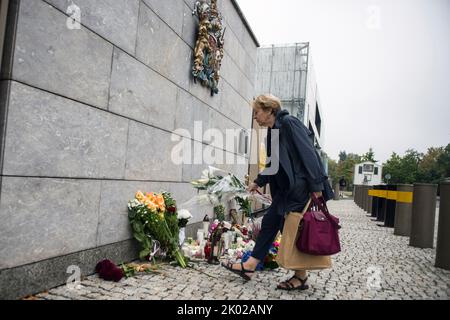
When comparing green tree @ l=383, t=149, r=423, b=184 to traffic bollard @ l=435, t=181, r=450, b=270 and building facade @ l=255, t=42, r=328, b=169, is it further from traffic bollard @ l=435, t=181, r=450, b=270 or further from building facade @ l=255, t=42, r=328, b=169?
traffic bollard @ l=435, t=181, r=450, b=270

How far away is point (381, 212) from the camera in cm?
1274

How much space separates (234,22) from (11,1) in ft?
20.3

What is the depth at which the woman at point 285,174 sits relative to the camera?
354 cm

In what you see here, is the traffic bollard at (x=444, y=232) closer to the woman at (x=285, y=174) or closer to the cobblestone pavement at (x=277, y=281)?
the cobblestone pavement at (x=277, y=281)

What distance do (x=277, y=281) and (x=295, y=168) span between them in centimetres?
138

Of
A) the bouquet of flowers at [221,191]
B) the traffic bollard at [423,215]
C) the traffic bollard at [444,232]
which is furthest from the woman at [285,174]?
the traffic bollard at [423,215]

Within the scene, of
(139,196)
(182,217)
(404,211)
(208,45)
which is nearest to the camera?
(139,196)

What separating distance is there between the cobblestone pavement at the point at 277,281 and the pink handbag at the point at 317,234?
0.50m

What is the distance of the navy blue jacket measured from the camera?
11.5ft

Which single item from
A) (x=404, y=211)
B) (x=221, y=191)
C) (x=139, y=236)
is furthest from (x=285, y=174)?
(x=404, y=211)

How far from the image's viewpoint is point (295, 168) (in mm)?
3613

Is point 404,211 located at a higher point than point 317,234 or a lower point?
lower

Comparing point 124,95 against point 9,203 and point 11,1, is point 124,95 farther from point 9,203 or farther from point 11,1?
point 9,203

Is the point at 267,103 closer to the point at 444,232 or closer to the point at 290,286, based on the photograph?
the point at 290,286
